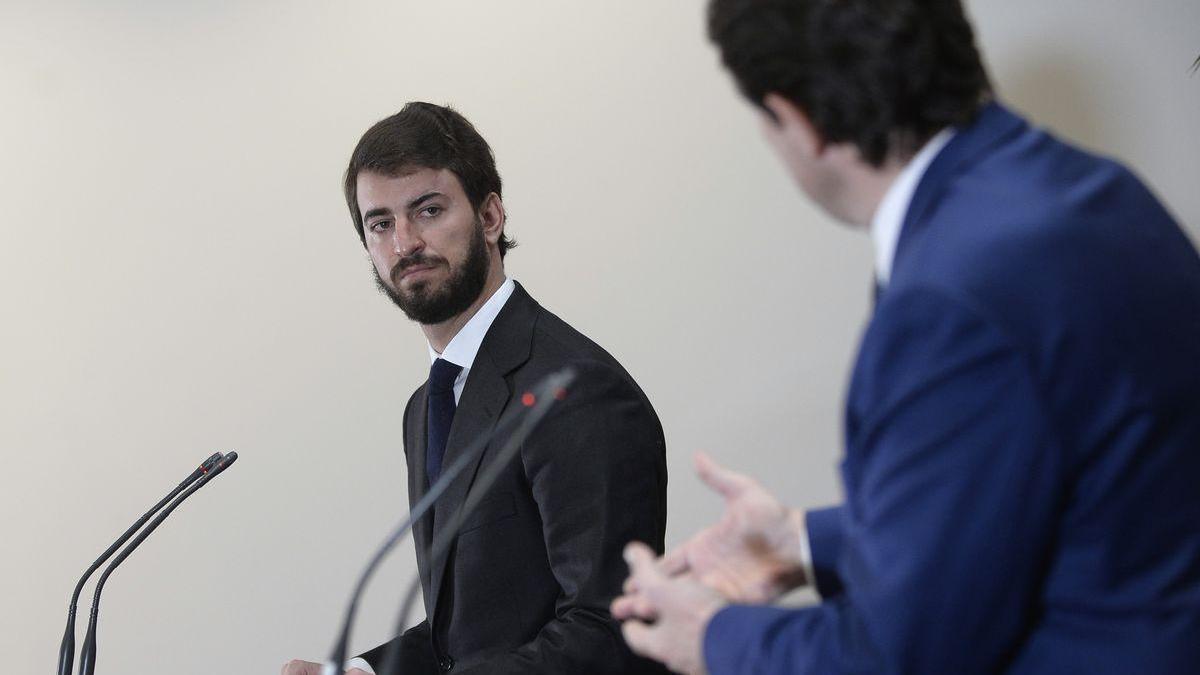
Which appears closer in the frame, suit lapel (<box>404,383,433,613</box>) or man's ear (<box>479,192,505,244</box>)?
suit lapel (<box>404,383,433,613</box>)

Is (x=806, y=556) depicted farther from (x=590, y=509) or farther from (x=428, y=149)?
(x=428, y=149)

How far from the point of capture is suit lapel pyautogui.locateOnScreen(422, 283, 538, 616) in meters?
A: 1.93

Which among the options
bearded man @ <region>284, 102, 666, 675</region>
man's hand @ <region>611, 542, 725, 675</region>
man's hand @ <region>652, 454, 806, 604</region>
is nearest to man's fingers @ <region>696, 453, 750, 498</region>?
man's hand @ <region>652, 454, 806, 604</region>

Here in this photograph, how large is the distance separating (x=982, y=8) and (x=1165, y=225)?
176cm

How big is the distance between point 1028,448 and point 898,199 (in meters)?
0.25

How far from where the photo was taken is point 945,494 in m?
0.86

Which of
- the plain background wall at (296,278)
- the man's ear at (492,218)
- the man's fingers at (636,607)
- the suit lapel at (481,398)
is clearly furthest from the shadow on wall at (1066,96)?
the man's fingers at (636,607)

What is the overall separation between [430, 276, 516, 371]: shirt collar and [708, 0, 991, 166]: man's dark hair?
1109 mm

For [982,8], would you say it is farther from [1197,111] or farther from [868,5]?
[868,5]

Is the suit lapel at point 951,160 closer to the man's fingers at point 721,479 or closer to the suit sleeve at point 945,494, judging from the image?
the suit sleeve at point 945,494

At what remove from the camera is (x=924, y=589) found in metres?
0.87

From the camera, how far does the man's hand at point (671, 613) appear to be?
41.2 inches

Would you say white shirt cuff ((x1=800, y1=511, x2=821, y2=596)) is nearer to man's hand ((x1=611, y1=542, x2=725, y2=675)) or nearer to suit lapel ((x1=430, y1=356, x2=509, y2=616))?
man's hand ((x1=611, y1=542, x2=725, y2=675))

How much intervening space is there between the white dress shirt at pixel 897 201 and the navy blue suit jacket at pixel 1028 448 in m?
0.06
